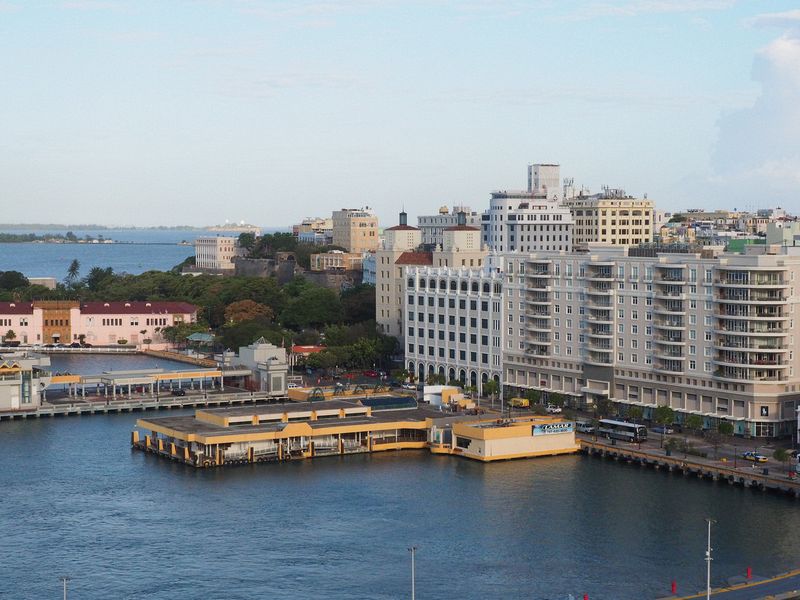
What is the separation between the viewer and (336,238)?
5271 inches

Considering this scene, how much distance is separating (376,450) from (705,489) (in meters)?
13.7

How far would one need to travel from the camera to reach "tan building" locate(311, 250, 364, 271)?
374ft

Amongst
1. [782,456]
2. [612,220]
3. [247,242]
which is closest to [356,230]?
[247,242]

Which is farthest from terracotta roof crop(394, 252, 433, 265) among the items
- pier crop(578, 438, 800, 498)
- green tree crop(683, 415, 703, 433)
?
green tree crop(683, 415, 703, 433)

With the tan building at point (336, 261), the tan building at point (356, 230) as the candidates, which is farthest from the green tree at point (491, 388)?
the tan building at point (356, 230)

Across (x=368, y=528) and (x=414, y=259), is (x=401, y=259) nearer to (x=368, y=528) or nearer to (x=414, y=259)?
(x=414, y=259)

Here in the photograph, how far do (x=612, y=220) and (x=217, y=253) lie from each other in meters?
51.1

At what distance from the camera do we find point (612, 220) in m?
108

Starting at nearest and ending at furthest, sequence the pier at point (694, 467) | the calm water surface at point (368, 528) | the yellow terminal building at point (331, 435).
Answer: the calm water surface at point (368, 528) < the pier at point (694, 467) < the yellow terminal building at point (331, 435)

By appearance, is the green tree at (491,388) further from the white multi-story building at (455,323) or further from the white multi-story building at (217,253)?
the white multi-story building at (217,253)

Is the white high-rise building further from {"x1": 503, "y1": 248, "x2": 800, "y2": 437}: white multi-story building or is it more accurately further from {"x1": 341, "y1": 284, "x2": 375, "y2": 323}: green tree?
{"x1": 503, "y1": 248, "x2": 800, "y2": 437}: white multi-story building

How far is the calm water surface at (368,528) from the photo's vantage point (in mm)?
34719

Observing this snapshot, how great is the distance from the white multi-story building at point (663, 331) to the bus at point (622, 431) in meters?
3.10

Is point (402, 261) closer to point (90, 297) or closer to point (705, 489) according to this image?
point (705, 489)
